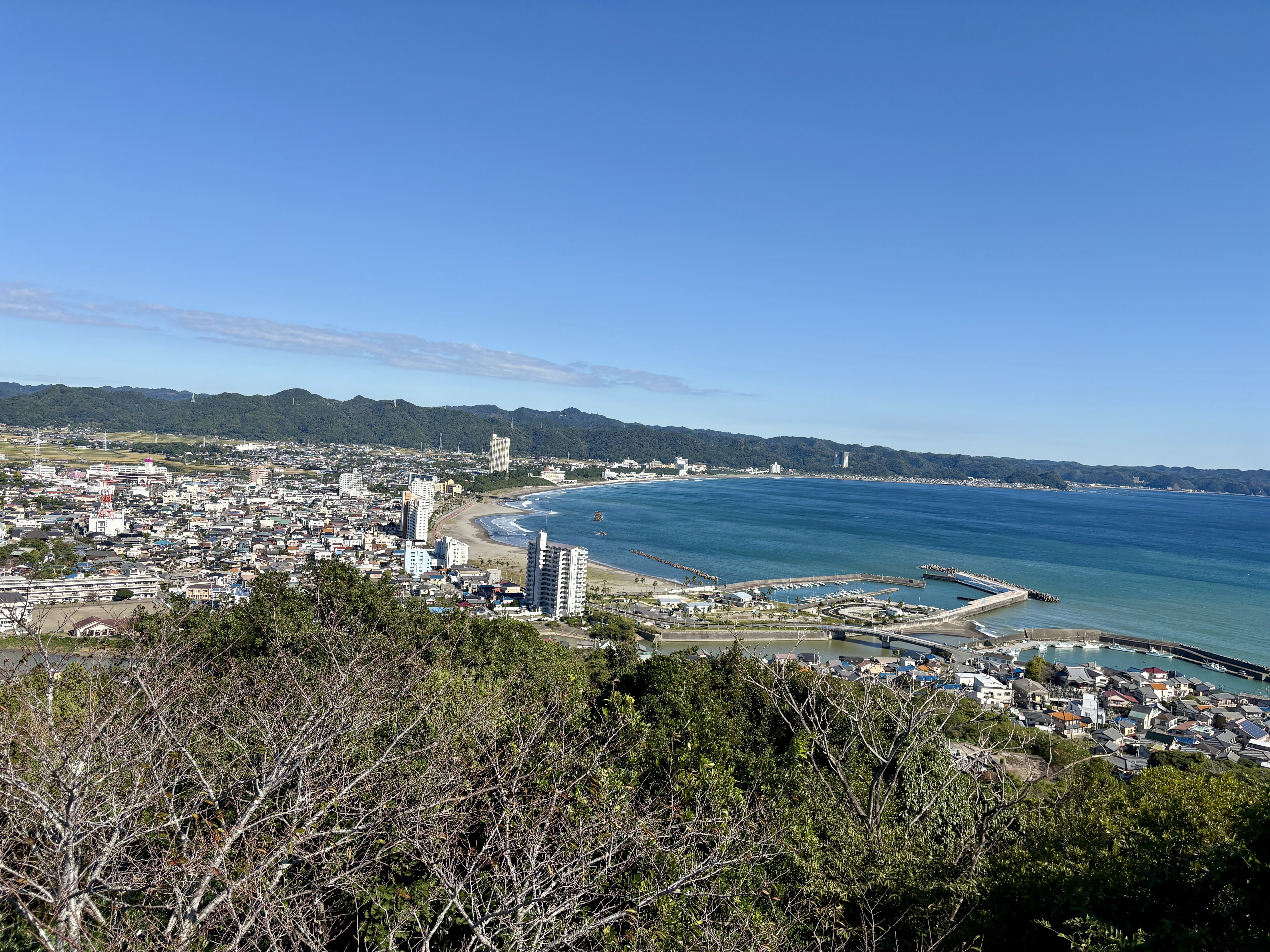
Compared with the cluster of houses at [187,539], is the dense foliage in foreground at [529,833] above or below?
above

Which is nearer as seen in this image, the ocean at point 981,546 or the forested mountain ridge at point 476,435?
the ocean at point 981,546

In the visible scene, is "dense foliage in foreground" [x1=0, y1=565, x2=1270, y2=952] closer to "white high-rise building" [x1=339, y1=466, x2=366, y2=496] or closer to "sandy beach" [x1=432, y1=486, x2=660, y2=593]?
"sandy beach" [x1=432, y1=486, x2=660, y2=593]

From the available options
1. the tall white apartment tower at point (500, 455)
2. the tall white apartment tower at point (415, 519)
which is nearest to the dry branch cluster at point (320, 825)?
the tall white apartment tower at point (415, 519)

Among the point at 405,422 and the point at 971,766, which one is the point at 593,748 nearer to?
the point at 971,766

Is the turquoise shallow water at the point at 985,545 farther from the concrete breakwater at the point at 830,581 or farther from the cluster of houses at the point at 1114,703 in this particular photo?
the cluster of houses at the point at 1114,703

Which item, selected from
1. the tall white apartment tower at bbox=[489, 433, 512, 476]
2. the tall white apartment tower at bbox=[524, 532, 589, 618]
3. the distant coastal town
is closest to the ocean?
the distant coastal town

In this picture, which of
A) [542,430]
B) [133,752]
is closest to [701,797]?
[133,752]
